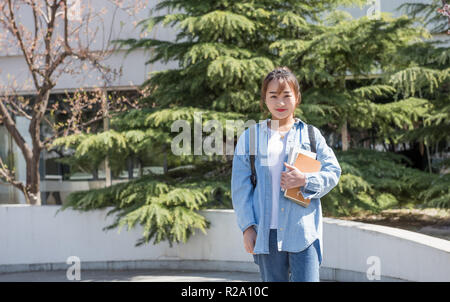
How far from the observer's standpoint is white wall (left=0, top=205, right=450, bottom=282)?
5660mm

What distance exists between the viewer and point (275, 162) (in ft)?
9.30

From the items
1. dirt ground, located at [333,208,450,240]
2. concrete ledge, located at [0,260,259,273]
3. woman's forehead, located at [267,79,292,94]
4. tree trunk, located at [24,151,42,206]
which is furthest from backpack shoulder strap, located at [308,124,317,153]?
tree trunk, located at [24,151,42,206]

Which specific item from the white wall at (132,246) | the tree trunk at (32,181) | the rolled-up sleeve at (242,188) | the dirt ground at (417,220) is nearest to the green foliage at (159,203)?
the white wall at (132,246)

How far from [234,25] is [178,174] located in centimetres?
244

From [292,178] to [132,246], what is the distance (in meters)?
5.11

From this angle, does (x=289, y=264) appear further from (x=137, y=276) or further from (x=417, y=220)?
(x=417, y=220)

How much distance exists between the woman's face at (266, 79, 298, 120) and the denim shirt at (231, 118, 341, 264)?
10cm

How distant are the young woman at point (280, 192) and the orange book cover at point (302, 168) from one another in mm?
30

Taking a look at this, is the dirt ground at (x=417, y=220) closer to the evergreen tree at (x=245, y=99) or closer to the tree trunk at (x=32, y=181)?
the evergreen tree at (x=245, y=99)

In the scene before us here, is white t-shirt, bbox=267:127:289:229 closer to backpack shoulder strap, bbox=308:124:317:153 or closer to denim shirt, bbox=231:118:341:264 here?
denim shirt, bbox=231:118:341:264

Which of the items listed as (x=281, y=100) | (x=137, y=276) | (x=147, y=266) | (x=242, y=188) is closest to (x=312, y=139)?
(x=281, y=100)

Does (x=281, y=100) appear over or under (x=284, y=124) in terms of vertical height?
over
